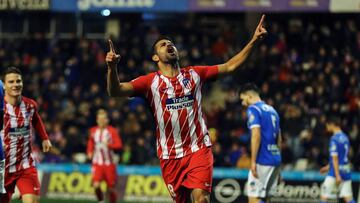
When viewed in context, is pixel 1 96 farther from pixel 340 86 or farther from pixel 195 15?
pixel 195 15

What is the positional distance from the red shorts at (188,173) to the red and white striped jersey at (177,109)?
0.22 feet

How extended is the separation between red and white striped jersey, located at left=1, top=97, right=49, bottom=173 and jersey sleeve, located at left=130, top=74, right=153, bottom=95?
2.53 metres

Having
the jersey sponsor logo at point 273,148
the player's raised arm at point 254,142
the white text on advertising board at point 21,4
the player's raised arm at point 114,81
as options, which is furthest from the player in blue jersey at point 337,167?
the white text on advertising board at point 21,4

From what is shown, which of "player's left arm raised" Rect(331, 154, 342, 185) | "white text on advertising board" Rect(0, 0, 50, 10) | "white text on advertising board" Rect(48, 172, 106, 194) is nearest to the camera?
"player's left arm raised" Rect(331, 154, 342, 185)

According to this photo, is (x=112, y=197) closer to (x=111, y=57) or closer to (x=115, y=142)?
(x=115, y=142)

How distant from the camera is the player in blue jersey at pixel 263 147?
13336 mm

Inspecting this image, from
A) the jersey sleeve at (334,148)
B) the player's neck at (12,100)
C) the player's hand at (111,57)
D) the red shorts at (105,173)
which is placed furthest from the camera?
the red shorts at (105,173)

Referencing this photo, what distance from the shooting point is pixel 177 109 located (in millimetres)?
9602

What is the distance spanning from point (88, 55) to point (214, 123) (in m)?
5.30

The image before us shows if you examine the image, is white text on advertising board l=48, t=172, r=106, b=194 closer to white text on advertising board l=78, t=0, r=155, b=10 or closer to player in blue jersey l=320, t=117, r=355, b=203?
white text on advertising board l=78, t=0, r=155, b=10

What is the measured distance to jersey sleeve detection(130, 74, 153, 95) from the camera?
9.45 m

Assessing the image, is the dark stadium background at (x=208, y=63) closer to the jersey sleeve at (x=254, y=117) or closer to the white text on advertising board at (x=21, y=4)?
the white text on advertising board at (x=21, y=4)

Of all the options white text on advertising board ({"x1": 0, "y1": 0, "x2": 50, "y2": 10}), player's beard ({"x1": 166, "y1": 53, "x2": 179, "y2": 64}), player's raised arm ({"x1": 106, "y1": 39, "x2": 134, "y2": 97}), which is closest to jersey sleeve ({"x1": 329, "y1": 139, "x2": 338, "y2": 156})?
player's beard ({"x1": 166, "y1": 53, "x2": 179, "y2": 64})

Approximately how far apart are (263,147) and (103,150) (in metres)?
5.26
